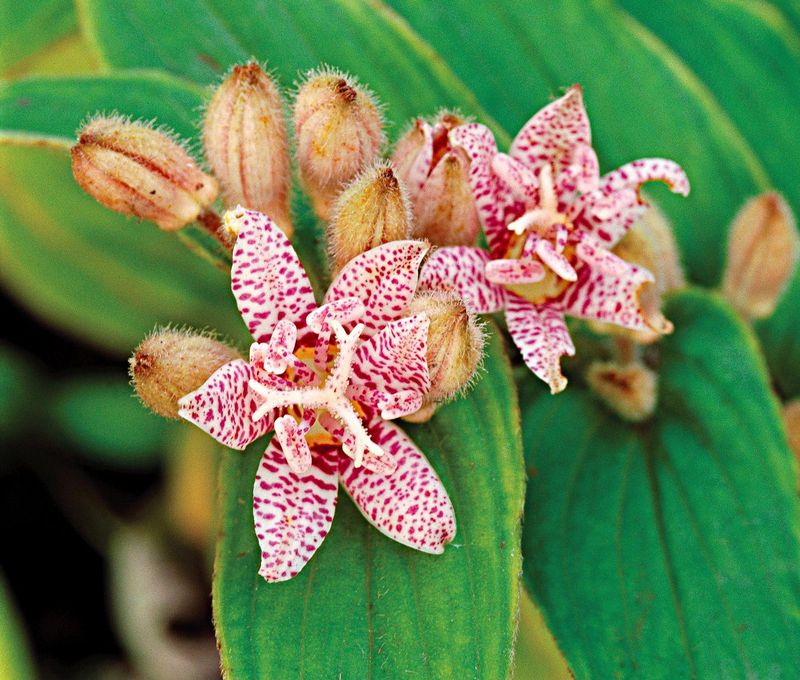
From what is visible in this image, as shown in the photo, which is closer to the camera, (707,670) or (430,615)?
(430,615)

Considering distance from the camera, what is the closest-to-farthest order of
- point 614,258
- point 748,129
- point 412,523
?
1. point 412,523
2. point 614,258
3. point 748,129

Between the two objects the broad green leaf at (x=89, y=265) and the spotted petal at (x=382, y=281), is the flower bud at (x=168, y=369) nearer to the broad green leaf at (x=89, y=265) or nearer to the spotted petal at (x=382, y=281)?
the spotted petal at (x=382, y=281)

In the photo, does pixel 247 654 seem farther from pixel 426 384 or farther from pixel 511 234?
pixel 511 234

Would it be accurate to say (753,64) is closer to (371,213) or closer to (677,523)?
(677,523)

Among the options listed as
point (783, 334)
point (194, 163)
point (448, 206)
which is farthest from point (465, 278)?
point (783, 334)

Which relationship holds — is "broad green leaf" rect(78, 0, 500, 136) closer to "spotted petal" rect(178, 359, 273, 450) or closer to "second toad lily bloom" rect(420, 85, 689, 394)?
"second toad lily bloom" rect(420, 85, 689, 394)

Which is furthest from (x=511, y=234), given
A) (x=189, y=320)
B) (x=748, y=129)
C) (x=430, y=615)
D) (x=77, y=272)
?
(x=77, y=272)
